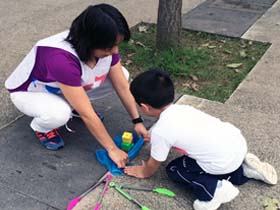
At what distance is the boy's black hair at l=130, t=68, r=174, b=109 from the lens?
7.49 ft

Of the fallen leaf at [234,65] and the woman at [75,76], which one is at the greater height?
the woman at [75,76]

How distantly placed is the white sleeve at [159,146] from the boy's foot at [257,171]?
0.51 m

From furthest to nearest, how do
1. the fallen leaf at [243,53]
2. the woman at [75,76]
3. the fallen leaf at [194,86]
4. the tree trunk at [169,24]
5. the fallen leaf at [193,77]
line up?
the fallen leaf at [243,53]
the tree trunk at [169,24]
the fallen leaf at [193,77]
the fallen leaf at [194,86]
the woman at [75,76]

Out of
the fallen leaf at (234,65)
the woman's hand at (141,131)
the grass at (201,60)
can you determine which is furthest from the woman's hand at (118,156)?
the fallen leaf at (234,65)

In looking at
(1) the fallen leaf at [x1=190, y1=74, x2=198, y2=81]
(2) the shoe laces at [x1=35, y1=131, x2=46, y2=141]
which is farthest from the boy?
(1) the fallen leaf at [x1=190, y1=74, x2=198, y2=81]

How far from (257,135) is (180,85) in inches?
38.7

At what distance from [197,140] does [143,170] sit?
1.42ft

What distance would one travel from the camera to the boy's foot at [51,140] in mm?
2848

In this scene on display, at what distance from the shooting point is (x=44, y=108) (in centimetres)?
274

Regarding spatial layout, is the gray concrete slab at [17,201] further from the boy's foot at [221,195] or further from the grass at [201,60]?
the grass at [201,60]

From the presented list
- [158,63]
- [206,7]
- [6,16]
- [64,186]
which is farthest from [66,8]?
[64,186]

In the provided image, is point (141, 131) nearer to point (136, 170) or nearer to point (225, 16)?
point (136, 170)

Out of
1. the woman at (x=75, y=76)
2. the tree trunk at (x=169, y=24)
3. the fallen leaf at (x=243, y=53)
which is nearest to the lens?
the woman at (x=75, y=76)

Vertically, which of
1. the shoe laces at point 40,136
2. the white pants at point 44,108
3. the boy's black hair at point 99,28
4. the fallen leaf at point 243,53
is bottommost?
the fallen leaf at point 243,53
